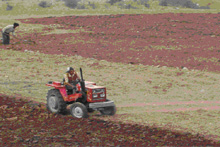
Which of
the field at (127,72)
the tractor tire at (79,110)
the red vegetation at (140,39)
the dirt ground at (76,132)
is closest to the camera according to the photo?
the dirt ground at (76,132)

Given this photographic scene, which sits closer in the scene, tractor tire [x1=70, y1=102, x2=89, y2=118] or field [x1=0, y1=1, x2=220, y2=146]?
field [x1=0, y1=1, x2=220, y2=146]

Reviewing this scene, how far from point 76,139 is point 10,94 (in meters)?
6.03

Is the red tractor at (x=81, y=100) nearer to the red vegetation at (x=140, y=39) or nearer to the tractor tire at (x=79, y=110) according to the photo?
the tractor tire at (x=79, y=110)

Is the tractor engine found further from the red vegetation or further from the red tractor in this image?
the red vegetation

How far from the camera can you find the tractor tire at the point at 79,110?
10953 mm

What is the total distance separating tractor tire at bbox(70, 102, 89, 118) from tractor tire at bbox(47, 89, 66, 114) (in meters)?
0.36

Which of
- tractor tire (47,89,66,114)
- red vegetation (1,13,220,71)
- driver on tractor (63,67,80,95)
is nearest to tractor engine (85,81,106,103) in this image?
driver on tractor (63,67,80,95)

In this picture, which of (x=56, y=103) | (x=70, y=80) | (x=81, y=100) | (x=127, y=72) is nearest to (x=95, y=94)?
(x=81, y=100)

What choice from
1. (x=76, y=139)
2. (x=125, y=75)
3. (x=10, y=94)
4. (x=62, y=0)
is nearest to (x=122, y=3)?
(x=62, y=0)

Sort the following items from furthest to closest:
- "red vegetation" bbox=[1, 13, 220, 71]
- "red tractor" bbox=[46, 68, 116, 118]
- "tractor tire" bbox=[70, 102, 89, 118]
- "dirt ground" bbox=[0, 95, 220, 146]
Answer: "red vegetation" bbox=[1, 13, 220, 71]
"red tractor" bbox=[46, 68, 116, 118]
"tractor tire" bbox=[70, 102, 89, 118]
"dirt ground" bbox=[0, 95, 220, 146]

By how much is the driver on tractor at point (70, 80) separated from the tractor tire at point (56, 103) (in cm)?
33

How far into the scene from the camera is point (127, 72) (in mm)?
19406

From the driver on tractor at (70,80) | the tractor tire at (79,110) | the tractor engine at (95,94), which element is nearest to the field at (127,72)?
the tractor tire at (79,110)

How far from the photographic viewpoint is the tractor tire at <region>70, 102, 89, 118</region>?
1095 cm
